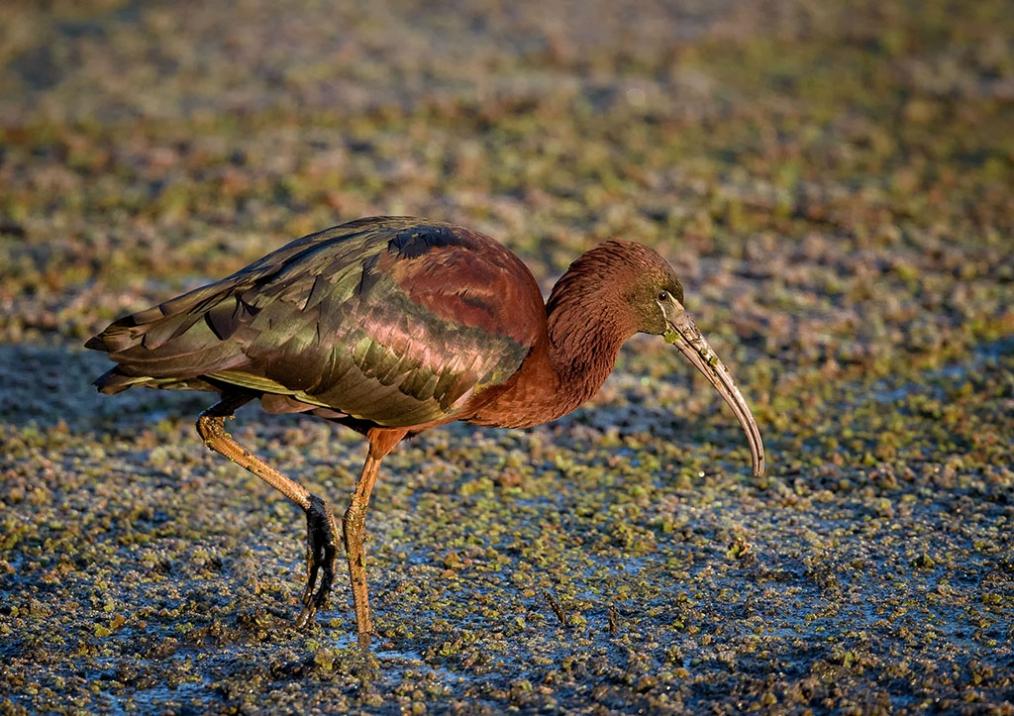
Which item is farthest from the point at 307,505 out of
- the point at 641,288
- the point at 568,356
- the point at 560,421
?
the point at 560,421

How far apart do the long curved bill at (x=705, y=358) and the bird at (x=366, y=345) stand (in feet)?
1.33

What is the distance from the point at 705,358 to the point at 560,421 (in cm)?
186

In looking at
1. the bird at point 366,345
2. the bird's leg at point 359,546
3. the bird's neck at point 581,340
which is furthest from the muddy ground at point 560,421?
the bird's neck at point 581,340

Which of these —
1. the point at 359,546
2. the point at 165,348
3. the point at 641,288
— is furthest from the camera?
the point at 641,288

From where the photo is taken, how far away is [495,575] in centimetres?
652

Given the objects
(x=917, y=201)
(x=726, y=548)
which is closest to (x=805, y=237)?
(x=917, y=201)

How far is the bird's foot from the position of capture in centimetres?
608

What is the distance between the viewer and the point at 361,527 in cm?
604

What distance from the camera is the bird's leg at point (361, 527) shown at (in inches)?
233

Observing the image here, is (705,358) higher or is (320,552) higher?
(705,358)

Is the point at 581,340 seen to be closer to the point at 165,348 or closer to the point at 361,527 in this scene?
the point at 361,527

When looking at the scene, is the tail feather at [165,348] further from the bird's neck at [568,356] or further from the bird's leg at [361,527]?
the bird's neck at [568,356]

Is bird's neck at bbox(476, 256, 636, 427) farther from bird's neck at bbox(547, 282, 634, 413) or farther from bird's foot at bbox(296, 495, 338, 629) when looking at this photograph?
bird's foot at bbox(296, 495, 338, 629)

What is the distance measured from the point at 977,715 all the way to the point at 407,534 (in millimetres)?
2963
